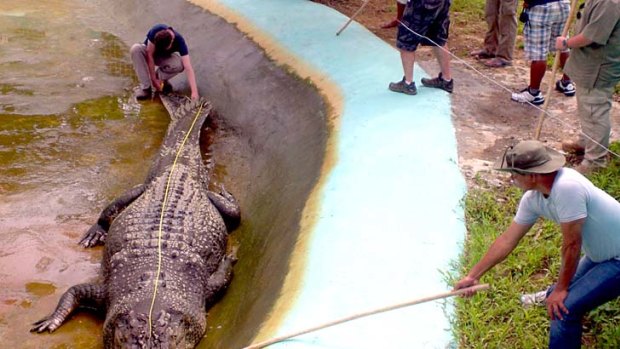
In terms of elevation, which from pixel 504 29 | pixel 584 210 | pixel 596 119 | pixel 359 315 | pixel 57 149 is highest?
pixel 584 210

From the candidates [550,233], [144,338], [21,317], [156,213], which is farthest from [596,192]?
[21,317]

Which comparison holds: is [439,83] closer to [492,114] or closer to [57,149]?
[492,114]

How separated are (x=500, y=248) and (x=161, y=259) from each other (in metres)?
2.30

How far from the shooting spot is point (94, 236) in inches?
190

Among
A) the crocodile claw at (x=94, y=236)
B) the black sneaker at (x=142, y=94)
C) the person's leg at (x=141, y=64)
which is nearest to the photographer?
the crocodile claw at (x=94, y=236)

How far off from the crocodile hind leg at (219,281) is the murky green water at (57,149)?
0.77 m

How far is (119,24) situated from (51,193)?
14.1ft

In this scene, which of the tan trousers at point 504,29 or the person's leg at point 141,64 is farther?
the person's leg at point 141,64

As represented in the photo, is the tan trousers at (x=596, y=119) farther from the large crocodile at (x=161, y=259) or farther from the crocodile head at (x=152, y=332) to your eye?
the crocodile head at (x=152, y=332)

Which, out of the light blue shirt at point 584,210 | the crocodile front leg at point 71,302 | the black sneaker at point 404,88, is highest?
the light blue shirt at point 584,210

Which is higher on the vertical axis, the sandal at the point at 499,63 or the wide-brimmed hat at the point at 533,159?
the wide-brimmed hat at the point at 533,159

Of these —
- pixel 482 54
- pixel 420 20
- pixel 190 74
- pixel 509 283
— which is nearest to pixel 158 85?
pixel 190 74

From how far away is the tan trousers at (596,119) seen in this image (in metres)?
4.30

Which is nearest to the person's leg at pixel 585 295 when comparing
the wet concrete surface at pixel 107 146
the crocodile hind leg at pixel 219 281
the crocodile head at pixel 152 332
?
the wet concrete surface at pixel 107 146
